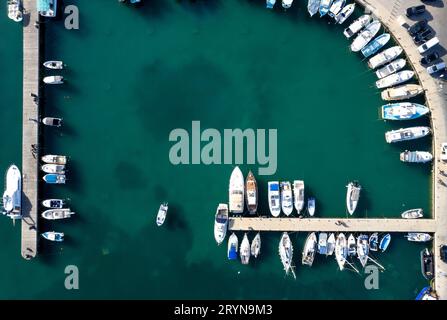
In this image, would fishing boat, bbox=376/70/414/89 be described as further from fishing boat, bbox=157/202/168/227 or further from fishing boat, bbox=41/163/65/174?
fishing boat, bbox=41/163/65/174

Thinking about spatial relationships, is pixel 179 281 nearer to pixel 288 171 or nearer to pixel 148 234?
pixel 148 234

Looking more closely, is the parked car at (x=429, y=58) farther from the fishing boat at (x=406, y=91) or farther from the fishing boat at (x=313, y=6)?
the fishing boat at (x=313, y=6)

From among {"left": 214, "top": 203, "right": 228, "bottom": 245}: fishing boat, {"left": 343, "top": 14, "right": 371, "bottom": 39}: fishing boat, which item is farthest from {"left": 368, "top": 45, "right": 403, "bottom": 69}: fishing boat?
{"left": 214, "top": 203, "right": 228, "bottom": 245}: fishing boat

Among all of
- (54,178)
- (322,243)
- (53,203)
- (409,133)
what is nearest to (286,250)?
(322,243)

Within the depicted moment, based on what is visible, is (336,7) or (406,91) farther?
(336,7)

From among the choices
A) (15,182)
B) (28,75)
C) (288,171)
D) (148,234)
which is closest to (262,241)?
(288,171)

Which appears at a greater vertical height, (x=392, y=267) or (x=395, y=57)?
(x=395, y=57)

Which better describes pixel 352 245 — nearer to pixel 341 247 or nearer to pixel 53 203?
pixel 341 247
